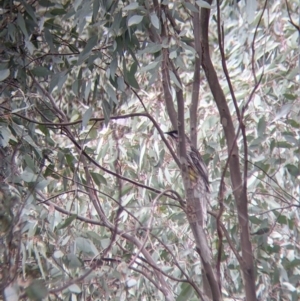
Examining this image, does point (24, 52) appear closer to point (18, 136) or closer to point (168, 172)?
point (18, 136)

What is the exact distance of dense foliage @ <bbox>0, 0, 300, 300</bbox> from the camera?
6.58ft

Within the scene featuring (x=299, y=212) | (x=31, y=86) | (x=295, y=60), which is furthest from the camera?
(x=295, y=60)

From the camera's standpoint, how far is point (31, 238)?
225 centimetres

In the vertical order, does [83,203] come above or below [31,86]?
below

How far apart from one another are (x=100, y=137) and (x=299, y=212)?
1.08 meters

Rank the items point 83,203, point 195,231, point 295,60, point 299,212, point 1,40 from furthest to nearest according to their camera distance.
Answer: point 295,60, point 299,212, point 83,203, point 1,40, point 195,231

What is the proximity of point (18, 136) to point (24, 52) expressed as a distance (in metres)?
0.33

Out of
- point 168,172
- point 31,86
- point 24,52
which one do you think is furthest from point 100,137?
point 24,52

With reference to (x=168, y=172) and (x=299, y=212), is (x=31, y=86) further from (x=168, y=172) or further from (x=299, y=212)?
(x=299, y=212)

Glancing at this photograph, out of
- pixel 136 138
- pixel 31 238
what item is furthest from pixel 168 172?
pixel 31 238

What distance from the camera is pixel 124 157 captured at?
3.33 metres

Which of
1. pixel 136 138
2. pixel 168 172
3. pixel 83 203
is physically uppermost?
pixel 136 138

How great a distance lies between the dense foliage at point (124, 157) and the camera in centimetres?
201

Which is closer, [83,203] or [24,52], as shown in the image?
[24,52]
